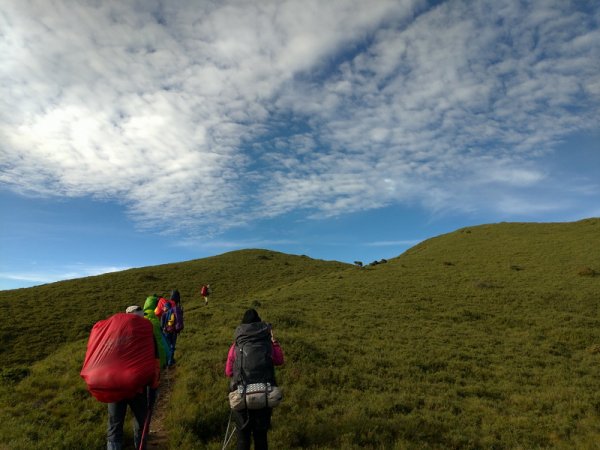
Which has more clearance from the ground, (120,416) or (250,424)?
(120,416)

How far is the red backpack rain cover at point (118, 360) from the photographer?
5.60 meters

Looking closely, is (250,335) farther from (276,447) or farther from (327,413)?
(327,413)

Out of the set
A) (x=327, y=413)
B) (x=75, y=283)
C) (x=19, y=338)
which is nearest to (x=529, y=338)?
(x=327, y=413)

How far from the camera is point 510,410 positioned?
11.5 m

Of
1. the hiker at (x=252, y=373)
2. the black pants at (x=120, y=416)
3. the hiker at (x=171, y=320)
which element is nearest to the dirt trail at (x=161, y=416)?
the hiker at (x=171, y=320)

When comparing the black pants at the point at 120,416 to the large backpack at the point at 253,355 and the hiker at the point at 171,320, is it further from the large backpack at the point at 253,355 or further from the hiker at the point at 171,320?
the hiker at the point at 171,320

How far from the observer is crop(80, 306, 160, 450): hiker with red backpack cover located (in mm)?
5609

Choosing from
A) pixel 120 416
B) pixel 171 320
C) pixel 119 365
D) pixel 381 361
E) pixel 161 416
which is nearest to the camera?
pixel 119 365

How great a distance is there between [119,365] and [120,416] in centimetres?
121

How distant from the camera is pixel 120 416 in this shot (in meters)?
6.20

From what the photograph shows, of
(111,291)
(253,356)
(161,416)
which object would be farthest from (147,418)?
(111,291)

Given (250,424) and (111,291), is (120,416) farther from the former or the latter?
(111,291)

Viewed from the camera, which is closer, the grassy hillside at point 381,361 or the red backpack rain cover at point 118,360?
the red backpack rain cover at point 118,360

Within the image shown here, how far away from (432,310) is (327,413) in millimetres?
18304
